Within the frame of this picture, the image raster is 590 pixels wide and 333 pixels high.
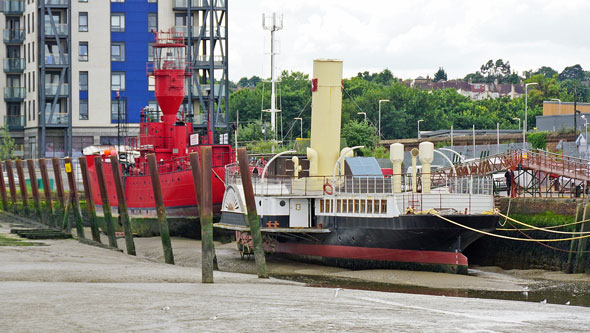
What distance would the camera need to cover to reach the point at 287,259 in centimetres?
4225

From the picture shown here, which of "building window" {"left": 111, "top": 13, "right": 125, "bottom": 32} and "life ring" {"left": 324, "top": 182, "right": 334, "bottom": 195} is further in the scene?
"building window" {"left": 111, "top": 13, "right": 125, "bottom": 32}

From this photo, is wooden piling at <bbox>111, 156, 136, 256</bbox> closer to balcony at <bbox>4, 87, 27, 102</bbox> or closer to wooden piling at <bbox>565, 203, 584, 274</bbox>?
wooden piling at <bbox>565, 203, 584, 274</bbox>

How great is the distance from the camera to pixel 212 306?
74.9 ft

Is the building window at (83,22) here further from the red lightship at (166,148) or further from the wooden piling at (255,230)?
the wooden piling at (255,230)

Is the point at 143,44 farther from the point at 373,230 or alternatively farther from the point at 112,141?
the point at 373,230

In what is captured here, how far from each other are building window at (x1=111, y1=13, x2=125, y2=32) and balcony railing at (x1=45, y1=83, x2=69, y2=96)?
Result: 6842mm

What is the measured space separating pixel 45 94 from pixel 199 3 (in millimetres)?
16249

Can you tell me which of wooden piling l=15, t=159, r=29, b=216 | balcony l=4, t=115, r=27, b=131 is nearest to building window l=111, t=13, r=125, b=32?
balcony l=4, t=115, r=27, b=131

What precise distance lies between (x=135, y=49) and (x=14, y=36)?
16.1 metres

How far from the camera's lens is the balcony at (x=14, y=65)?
93500 mm

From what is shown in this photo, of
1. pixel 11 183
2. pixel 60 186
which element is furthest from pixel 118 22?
pixel 60 186

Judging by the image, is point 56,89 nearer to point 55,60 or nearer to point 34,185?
point 55,60

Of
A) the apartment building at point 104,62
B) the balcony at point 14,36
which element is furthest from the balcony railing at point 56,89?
the balcony at point 14,36

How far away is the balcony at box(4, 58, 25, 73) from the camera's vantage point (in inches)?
3681
